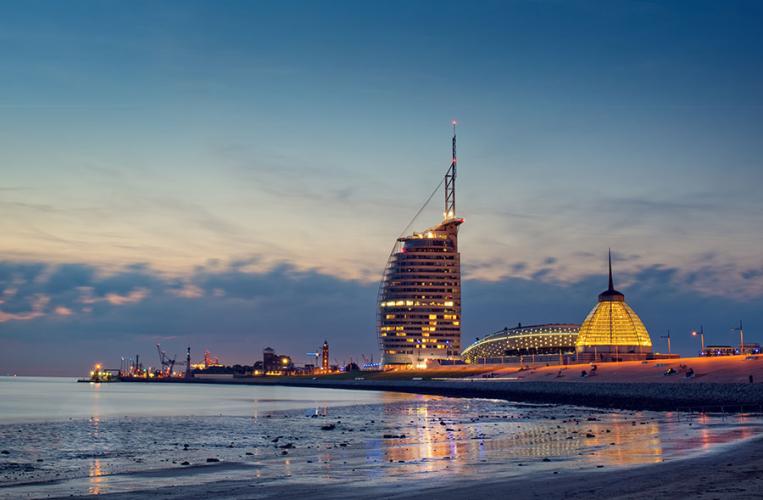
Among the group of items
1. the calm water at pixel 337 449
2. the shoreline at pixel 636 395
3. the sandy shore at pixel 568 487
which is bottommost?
the shoreline at pixel 636 395

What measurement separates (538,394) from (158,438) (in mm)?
86280

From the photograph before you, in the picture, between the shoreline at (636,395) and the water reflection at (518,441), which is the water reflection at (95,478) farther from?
the shoreline at (636,395)

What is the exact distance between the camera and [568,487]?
2605cm

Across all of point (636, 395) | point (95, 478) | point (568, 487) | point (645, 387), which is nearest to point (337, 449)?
point (95, 478)

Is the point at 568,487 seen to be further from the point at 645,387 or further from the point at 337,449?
the point at 645,387

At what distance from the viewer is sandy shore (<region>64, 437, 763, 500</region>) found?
79.8 ft

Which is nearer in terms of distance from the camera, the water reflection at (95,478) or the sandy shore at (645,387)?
the water reflection at (95,478)

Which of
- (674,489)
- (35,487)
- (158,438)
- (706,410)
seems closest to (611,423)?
(706,410)

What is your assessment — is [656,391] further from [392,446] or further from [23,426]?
[23,426]

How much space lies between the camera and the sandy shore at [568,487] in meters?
24.3

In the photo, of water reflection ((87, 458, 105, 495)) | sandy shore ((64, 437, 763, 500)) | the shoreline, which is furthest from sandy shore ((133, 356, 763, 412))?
water reflection ((87, 458, 105, 495))

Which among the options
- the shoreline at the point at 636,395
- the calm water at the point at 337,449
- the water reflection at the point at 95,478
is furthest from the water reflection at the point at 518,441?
the shoreline at the point at 636,395

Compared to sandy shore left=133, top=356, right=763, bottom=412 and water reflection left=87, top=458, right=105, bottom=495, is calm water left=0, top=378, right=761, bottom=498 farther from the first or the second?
sandy shore left=133, top=356, right=763, bottom=412

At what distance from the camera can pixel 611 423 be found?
61.5 m
